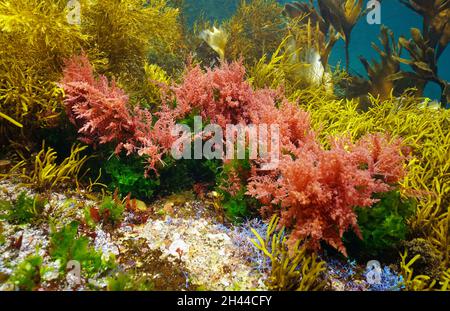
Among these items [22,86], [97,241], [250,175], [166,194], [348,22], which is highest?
[348,22]

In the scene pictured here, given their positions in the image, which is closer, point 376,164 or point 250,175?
point 376,164

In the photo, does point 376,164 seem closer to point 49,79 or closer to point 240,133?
point 240,133

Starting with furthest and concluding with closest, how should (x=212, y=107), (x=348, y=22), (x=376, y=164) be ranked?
(x=348, y=22) → (x=212, y=107) → (x=376, y=164)

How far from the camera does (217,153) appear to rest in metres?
3.79

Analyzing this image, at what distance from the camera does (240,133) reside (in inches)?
143

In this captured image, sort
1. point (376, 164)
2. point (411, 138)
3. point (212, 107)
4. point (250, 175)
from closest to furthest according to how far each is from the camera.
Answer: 1. point (376, 164)
2. point (250, 175)
3. point (212, 107)
4. point (411, 138)

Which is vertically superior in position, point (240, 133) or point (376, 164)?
point (240, 133)

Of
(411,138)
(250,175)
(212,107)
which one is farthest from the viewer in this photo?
(411,138)

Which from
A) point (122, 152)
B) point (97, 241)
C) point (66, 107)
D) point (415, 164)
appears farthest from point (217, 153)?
point (415, 164)

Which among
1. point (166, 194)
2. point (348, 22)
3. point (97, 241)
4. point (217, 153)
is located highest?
point (348, 22)

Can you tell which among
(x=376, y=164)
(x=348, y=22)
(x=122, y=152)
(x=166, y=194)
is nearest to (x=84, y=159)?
(x=122, y=152)

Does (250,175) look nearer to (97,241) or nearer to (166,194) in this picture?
(166,194)

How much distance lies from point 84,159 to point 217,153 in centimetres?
178

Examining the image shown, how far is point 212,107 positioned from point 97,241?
2.16 m
